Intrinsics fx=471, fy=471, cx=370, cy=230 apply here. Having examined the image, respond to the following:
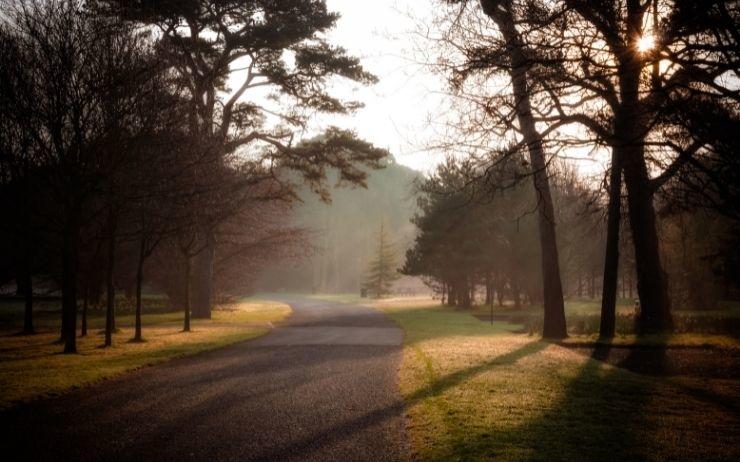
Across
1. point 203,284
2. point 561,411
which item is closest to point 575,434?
point 561,411

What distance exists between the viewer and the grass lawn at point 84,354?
355 inches

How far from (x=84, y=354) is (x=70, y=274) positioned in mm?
2301

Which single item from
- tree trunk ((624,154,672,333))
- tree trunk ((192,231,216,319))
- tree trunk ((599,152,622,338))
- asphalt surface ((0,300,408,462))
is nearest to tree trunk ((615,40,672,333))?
tree trunk ((624,154,672,333))

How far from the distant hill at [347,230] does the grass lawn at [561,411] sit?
71.6 meters

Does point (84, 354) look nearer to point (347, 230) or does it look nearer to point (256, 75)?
point (256, 75)

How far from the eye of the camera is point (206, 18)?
2009cm

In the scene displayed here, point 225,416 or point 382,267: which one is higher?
point 382,267

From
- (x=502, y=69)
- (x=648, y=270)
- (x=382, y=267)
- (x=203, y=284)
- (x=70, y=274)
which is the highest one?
(x=502, y=69)

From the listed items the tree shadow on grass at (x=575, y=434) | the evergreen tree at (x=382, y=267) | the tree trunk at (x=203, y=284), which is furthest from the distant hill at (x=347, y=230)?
the tree shadow on grass at (x=575, y=434)

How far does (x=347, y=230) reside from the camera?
315ft

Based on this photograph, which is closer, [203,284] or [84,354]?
[84,354]

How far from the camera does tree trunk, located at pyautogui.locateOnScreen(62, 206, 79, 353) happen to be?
13070mm

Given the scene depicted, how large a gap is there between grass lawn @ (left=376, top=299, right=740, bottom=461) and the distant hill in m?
71.6

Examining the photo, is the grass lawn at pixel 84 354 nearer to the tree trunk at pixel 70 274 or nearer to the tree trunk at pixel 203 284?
the tree trunk at pixel 70 274
